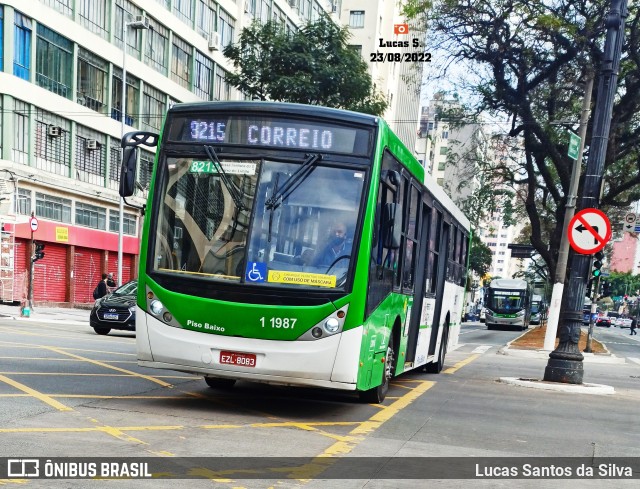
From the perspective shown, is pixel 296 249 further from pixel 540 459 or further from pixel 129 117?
pixel 129 117

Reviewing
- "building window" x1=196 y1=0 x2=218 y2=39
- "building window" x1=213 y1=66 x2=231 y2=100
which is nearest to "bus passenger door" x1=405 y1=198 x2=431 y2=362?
"building window" x1=196 y1=0 x2=218 y2=39

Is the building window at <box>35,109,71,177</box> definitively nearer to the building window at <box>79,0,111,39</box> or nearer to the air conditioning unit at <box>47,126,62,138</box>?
the air conditioning unit at <box>47,126,62,138</box>

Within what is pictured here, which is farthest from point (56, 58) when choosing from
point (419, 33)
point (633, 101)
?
point (633, 101)

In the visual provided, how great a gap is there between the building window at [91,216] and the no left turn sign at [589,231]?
24884 millimetres

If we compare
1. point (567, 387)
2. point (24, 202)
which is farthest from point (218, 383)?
point (24, 202)

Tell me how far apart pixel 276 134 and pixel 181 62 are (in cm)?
3504

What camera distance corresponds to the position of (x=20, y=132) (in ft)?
99.5

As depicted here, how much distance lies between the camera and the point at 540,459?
24.7 feet

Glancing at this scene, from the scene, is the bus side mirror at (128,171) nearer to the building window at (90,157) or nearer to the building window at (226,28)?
the building window at (90,157)

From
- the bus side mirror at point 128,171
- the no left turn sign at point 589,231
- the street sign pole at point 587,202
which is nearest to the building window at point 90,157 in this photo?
the street sign pole at point 587,202

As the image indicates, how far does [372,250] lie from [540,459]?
103 inches

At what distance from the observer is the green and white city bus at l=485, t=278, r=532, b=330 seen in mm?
54750

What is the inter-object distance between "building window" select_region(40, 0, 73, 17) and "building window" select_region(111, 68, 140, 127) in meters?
3.95

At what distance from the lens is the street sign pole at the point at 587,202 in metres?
14.5
